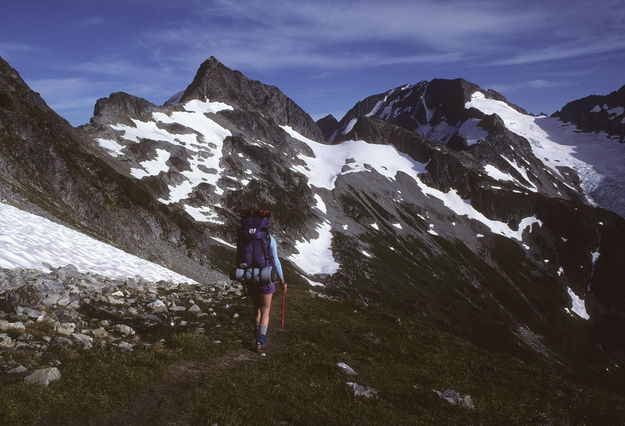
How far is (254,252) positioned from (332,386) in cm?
458

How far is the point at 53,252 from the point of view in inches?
858

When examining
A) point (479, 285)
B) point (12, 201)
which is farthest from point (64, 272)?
point (479, 285)

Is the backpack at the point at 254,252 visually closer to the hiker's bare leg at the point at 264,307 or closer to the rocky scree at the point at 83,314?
the hiker's bare leg at the point at 264,307

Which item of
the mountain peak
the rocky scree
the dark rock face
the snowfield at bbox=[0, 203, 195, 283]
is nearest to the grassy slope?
the rocky scree

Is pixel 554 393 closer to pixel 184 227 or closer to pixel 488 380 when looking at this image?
pixel 488 380

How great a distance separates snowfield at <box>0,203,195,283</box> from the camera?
62.7 feet

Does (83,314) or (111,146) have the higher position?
(111,146)

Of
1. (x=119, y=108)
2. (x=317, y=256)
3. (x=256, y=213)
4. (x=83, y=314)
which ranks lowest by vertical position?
(x=317, y=256)

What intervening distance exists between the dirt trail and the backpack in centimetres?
251

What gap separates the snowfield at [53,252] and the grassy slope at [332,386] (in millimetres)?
9733

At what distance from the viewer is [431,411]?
1097 cm

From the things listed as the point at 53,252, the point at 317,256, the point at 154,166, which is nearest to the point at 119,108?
the point at 154,166

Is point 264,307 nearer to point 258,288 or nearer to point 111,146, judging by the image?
point 258,288

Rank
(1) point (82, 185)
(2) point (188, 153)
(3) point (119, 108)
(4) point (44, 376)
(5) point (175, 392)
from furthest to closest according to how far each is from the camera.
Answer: (3) point (119, 108)
(2) point (188, 153)
(1) point (82, 185)
(5) point (175, 392)
(4) point (44, 376)
